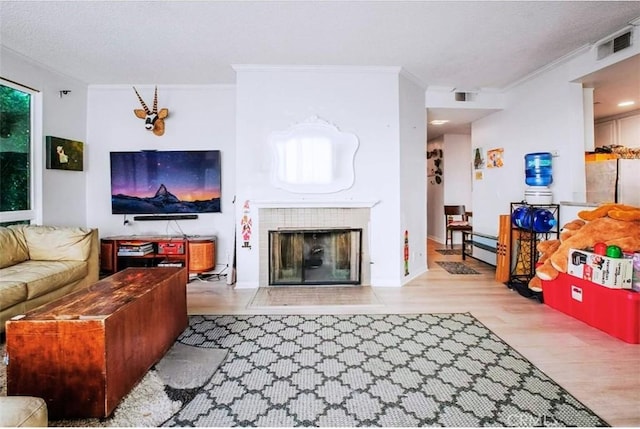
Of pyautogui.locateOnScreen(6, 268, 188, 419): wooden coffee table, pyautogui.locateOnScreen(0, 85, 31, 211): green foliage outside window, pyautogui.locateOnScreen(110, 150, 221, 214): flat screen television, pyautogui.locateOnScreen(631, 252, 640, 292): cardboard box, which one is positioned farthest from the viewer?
pyautogui.locateOnScreen(110, 150, 221, 214): flat screen television

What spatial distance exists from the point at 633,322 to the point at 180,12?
4.35 m

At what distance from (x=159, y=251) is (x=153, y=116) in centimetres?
180

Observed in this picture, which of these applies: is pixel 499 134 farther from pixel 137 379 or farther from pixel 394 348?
pixel 137 379

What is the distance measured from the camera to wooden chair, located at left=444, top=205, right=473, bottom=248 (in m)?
6.27

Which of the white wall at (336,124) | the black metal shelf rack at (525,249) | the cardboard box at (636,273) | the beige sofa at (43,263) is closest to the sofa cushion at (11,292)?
the beige sofa at (43,263)

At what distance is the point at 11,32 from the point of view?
305 cm

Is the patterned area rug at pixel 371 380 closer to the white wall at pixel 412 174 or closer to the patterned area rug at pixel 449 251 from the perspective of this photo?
the white wall at pixel 412 174

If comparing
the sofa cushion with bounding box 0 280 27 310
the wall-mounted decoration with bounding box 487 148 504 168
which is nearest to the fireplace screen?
the sofa cushion with bounding box 0 280 27 310

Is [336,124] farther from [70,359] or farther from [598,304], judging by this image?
[70,359]

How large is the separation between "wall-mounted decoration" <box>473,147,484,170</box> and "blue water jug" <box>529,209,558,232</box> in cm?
183

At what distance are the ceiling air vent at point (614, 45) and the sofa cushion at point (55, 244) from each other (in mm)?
5660

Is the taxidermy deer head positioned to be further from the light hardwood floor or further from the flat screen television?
the light hardwood floor

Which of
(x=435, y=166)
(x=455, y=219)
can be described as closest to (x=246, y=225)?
(x=455, y=219)

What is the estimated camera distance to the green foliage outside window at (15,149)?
3.50 m
